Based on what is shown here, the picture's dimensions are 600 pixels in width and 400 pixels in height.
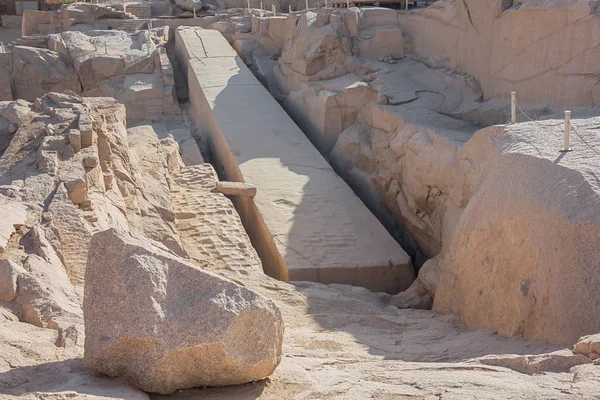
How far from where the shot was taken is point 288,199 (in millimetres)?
8750

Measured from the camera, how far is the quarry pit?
3320mm

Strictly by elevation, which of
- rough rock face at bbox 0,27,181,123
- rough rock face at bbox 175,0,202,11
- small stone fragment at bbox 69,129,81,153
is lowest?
small stone fragment at bbox 69,129,81,153

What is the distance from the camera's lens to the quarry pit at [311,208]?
3320 mm

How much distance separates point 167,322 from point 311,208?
214 inches

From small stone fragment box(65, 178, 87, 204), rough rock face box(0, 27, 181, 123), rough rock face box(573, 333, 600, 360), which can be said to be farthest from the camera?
rough rock face box(0, 27, 181, 123)

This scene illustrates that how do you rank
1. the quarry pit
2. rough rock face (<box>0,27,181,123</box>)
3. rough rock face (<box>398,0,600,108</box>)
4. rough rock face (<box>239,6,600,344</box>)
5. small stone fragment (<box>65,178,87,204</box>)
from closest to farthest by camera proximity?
the quarry pit
rough rock face (<box>239,6,600,344</box>)
small stone fragment (<box>65,178,87,204</box>)
rough rock face (<box>398,0,600,108</box>)
rough rock face (<box>0,27,181,123</box>)

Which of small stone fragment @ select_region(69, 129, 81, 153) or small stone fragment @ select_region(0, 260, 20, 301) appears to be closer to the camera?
small stone fragment @ select_region(0, 260, 20, 301)

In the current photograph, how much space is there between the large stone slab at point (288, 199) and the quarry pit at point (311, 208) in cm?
A: 3

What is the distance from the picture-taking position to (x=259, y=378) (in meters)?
3.42

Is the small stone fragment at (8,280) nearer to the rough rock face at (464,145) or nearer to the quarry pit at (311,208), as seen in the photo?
the quarry pit at (311,208)

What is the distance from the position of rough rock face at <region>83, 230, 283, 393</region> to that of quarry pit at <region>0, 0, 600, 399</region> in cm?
1

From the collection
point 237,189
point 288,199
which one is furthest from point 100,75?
point 288,199

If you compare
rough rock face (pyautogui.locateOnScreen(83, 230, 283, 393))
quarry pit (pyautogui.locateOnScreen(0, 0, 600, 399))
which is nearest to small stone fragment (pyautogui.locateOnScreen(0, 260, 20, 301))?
quarry pit (pyautogui.locateOnScreen(0, 0, 600, 399))

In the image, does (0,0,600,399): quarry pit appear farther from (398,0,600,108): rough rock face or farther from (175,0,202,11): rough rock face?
(175,0,202,11): rough rock face
